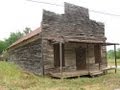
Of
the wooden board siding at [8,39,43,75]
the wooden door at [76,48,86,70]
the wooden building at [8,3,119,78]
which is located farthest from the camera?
the wooden door at [76,48,86,70]

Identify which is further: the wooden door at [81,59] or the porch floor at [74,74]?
the wooden door at [81,59]

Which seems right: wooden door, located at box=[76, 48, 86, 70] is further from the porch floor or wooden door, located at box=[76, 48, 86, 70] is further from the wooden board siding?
the wooden board siding

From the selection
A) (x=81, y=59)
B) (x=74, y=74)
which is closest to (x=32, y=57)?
(x=74, y=74)

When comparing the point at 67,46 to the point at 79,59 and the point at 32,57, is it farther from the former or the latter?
the point at 32,57

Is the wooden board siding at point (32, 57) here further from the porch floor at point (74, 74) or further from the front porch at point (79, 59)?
the porch floor at point (74, 74)

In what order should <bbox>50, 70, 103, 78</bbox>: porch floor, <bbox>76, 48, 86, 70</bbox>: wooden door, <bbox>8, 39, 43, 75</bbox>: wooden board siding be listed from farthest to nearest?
<bbox>76, 48, 86, 70</bbox>: wooden door → <bbox>8, 39, 43, 75</bbox>: wooden board siding → <bbox>50, 70, 103, 78</bbox>: porch floor

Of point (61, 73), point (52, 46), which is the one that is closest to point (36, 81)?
point (61, 73)

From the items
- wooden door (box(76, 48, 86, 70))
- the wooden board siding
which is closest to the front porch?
wooden door (box(76, 48, 86, 70))

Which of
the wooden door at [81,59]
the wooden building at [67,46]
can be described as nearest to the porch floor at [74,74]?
the wooden building at [67,46]

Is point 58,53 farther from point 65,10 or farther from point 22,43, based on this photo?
point 22,43

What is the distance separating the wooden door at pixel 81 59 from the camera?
2284 centimetres

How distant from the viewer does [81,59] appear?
23.0 meters

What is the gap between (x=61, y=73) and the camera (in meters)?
19.2

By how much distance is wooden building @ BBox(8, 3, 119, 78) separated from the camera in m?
20.2
